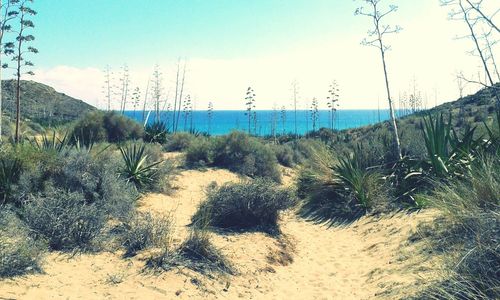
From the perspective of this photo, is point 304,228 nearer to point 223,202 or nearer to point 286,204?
point 286,204

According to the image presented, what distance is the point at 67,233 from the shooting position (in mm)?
6469

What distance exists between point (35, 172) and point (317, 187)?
7.59 m

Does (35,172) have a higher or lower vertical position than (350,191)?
higher

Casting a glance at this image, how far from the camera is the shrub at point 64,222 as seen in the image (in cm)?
638

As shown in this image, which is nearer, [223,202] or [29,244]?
[29,244]

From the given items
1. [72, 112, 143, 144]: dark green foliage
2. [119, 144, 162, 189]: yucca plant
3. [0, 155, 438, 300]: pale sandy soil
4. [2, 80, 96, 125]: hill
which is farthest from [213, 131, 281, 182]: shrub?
[2, 80, 96, 125]: hill

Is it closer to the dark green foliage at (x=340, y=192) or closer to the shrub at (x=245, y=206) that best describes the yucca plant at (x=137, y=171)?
the shrub at (x=245, y=206)

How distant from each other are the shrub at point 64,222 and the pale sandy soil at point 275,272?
374mm

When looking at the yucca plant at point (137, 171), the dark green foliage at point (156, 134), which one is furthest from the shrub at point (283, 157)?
the yucca plant at point (137, 171)

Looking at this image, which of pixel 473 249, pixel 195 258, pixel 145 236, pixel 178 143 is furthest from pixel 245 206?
pixel 178 143

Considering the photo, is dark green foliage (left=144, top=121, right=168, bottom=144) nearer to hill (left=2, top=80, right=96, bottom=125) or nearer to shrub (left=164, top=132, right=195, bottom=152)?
shrub (left=164, top=132, right=195, bottom=152)

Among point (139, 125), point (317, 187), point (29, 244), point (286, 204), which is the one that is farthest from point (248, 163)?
point (29, 244)

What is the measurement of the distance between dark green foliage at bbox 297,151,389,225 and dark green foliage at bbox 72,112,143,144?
13.7 m

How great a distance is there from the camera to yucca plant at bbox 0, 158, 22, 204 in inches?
300
